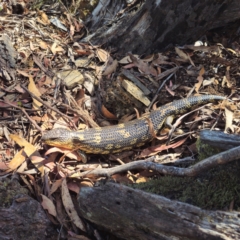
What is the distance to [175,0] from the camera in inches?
200

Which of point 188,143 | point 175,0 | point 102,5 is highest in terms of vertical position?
point 175,0

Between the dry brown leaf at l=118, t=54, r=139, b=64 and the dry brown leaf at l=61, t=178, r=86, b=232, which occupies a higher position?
the dry brown leaf at l=118, t=54, r=139, b=64

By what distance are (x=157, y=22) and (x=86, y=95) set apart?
64.5 inches

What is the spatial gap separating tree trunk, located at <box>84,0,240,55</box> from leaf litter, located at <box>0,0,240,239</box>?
201mm

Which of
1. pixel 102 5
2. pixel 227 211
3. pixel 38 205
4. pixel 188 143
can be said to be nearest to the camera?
pixel 227 211

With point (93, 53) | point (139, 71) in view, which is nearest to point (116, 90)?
point (139, 71)

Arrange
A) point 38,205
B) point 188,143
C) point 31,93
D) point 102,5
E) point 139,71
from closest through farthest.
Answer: point 38,205 < point 188,143 < point 31,93 < point 139,71 < point 102,5

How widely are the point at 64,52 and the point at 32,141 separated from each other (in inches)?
73.8

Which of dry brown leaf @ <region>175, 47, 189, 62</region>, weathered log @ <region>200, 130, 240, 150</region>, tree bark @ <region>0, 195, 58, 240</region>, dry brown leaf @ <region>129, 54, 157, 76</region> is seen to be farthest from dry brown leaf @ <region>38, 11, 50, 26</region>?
weathered log @ <region>200, 130, 240, 150</region>

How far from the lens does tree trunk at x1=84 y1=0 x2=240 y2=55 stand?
17.0 ft

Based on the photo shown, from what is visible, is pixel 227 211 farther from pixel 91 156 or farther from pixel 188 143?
pixel 91 156

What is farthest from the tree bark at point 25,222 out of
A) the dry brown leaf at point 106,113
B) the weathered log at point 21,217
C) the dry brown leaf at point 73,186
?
the dry brown leaf at point 106,113

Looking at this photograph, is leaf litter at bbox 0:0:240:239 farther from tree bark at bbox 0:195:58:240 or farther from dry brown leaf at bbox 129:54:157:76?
tree bark at bbox 0:195:58:240

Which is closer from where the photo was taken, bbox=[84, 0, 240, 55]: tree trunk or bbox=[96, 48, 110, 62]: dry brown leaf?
bbox=[84, 0, 240, 55]: tree trunk
